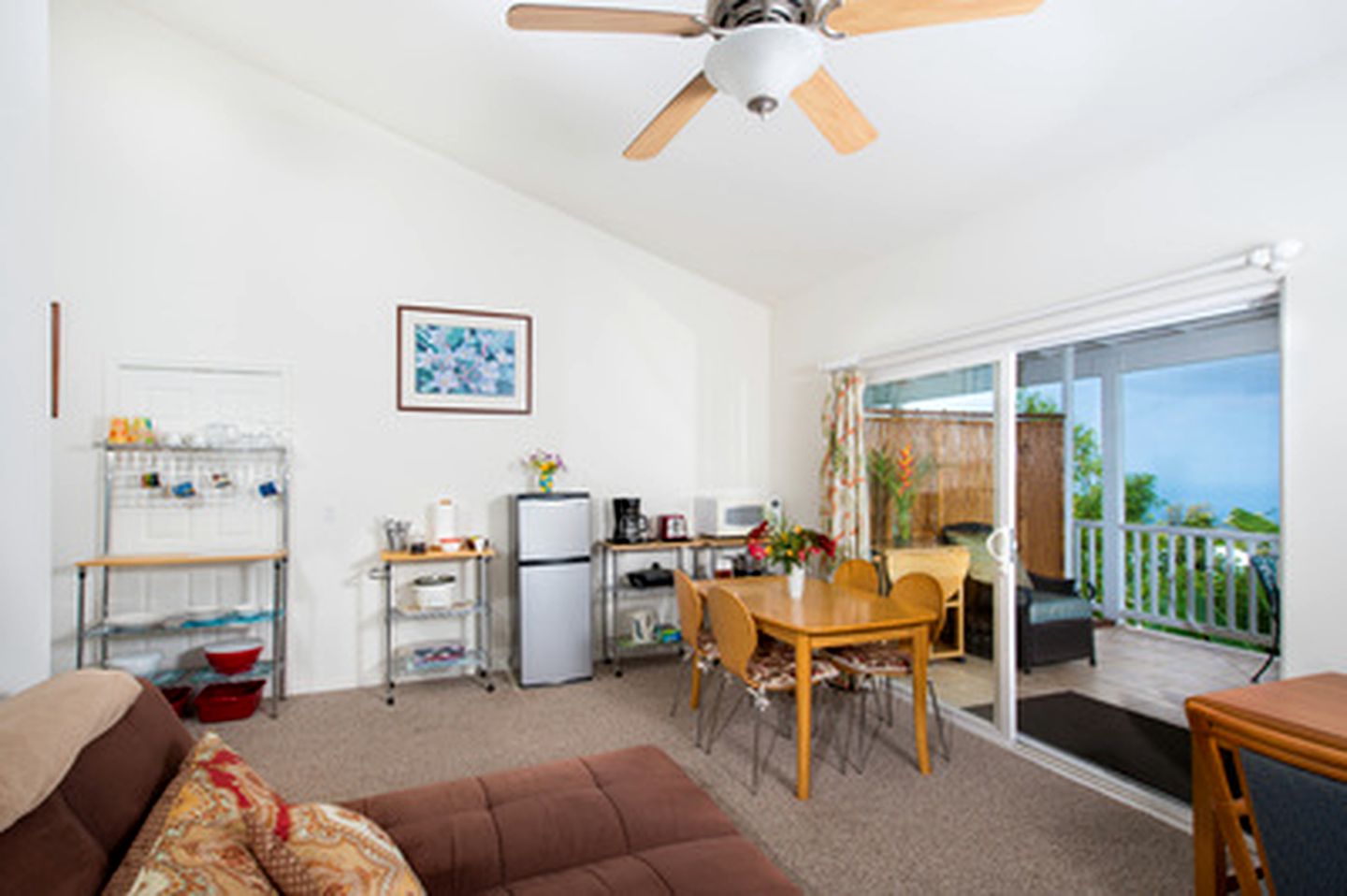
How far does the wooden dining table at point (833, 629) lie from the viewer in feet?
8.82

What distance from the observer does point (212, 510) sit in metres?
3.91

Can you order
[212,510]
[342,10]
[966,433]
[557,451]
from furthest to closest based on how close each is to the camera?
[557,451] → [212,510] → [966,433] → [342,10]

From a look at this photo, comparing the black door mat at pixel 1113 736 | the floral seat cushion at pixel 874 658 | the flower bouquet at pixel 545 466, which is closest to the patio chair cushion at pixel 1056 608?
the black door mat at pixel 1113 736

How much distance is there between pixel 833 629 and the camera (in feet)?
8.91

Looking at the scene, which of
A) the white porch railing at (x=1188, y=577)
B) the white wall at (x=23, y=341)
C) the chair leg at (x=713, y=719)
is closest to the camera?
the white wall at (x=23, y=341)

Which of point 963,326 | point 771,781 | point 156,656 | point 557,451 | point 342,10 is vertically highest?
point 342,10

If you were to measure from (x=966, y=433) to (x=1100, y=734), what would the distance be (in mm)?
1584

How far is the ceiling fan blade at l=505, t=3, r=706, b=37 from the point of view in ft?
5.56

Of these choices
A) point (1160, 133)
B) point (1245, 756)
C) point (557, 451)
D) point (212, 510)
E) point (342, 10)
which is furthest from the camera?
point (557, 451)

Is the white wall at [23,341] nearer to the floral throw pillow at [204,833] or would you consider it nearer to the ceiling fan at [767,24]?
the floral throw pillow at [204,833]

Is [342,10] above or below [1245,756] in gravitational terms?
above

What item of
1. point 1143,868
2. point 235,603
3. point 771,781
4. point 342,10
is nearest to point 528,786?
point 771,781

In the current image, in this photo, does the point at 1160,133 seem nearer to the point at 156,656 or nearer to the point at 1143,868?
the point at 1143,868

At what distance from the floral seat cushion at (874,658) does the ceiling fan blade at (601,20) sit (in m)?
2.57
